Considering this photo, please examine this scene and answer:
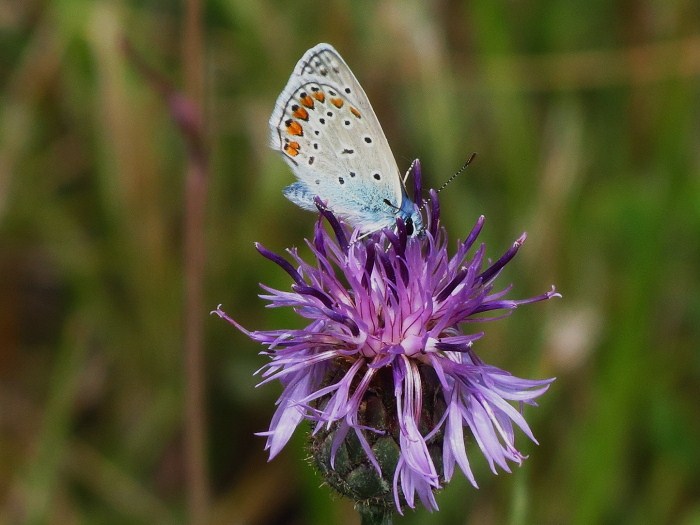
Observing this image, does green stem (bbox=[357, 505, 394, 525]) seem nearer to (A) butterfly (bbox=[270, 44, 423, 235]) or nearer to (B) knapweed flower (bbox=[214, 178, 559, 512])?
(B) knapweed flower (bbox=[214, 178, 559, 512])

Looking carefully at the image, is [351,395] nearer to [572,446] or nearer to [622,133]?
[572,446]

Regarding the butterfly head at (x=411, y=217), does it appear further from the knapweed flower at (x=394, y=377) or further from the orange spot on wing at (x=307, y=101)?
the orange spot on wing at (x=307, y=101)

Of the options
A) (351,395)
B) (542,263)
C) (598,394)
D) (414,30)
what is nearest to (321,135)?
(351,395)

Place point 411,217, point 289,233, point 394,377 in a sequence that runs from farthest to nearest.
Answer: point 289,233 < point 411,217 < point 394,377

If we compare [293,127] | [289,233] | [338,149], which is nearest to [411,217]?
[338,149]

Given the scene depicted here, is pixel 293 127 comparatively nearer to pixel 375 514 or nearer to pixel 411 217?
pixel 411 217
